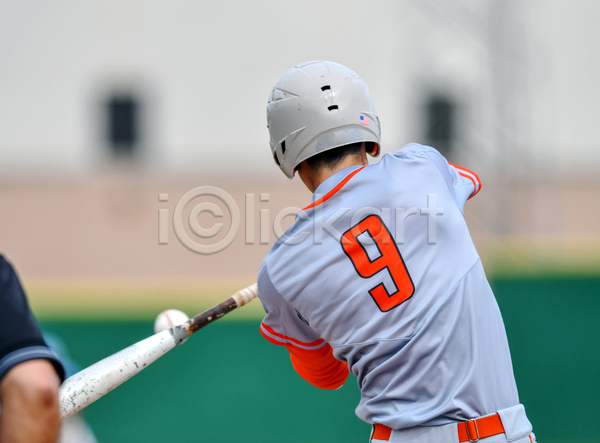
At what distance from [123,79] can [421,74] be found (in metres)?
4.96

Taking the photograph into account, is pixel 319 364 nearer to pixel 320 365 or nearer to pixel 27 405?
pixel 320 365

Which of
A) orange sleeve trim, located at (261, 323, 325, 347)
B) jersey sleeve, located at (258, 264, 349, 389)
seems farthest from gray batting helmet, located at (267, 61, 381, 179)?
orange sleeve trim, located at (261, 323, 325, 347)

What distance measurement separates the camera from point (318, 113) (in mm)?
2129

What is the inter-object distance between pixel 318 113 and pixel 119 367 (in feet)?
4.17

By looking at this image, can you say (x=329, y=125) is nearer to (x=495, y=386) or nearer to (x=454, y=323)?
(x=454, y=323)

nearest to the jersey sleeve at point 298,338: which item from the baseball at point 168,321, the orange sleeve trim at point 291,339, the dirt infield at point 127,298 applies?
the orange sleeve trim at point 291,339

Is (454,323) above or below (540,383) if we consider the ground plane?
above

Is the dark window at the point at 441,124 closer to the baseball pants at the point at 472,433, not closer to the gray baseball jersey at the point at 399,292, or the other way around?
the gray baseball jersey at the point at 399,292

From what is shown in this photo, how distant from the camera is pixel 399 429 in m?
1.79

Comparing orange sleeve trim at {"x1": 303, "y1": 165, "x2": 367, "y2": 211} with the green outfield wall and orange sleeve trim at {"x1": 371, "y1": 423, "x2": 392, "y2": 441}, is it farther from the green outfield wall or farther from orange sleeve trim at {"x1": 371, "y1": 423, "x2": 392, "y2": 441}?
the green outfield wall

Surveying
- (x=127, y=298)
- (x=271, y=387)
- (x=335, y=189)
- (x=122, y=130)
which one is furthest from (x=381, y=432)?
(x=122, y=130)

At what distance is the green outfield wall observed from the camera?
563 cm

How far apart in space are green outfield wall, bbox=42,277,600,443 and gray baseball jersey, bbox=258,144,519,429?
12.9ft

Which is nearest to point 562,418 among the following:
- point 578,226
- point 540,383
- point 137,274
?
point 540,383
